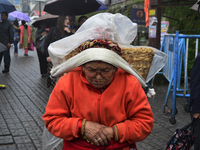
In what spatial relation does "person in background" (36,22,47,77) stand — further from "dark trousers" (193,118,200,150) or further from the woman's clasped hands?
the woman's clasped hands

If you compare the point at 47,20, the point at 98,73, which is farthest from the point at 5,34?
the point at 98,73

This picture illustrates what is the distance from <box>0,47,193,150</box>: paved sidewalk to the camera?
13.1 ft

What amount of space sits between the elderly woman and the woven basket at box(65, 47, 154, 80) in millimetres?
407

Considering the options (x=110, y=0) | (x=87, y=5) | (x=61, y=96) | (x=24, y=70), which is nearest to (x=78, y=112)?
(x=61, y=96)

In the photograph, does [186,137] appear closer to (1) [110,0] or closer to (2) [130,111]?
(2) [130,111]

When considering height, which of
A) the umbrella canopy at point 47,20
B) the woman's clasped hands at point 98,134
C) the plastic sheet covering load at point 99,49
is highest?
the umbrella canopy at point 47,20

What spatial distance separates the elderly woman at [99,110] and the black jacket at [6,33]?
860 cm

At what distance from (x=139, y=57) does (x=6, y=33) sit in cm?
856

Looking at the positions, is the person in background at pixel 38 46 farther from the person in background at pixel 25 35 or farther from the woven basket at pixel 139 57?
the person in background at pixel 25 35

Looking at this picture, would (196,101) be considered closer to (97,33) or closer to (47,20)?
(97,33)

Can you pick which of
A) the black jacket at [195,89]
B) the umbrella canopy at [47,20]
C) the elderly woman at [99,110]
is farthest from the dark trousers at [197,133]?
the umbrella canopy at [47,20]

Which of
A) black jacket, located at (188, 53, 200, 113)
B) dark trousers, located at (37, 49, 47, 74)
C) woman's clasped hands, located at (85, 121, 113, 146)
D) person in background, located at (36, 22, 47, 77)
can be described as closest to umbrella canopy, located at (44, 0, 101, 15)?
person in background, located at (36, 22, 47, 77)

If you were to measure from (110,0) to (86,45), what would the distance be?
42.1ft

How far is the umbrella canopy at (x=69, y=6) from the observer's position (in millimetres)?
6309
